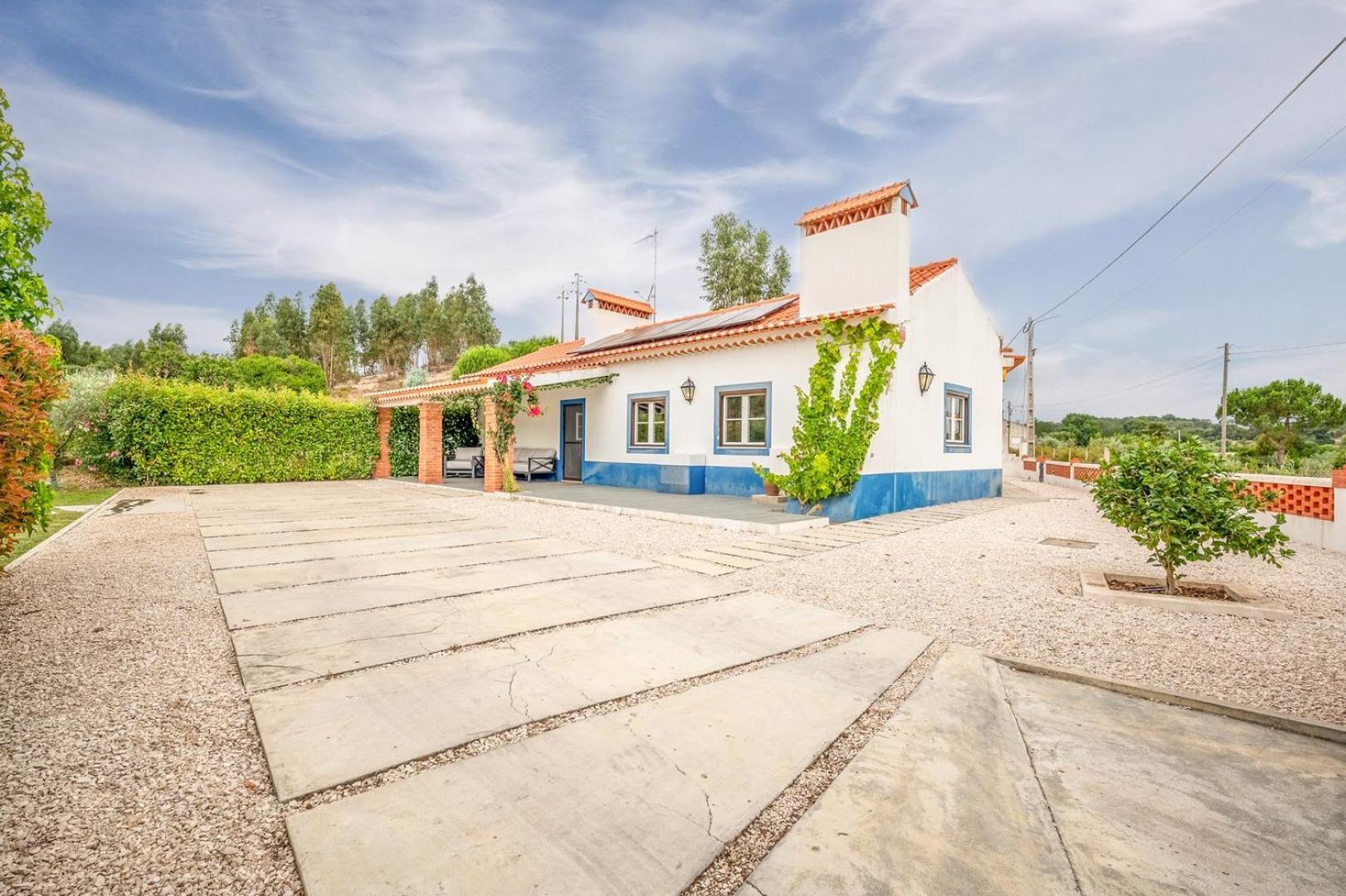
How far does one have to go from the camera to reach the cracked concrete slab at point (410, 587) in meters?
4.07

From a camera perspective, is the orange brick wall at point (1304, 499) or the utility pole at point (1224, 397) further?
the utility pole at point (1224, 397)

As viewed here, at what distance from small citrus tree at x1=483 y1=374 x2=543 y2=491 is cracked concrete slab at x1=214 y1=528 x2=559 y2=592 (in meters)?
5.62

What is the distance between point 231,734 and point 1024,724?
11.0 ft

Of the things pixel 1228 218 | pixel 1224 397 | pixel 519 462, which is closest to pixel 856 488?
pixel 519 462

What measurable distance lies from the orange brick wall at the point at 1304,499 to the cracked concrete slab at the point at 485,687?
808cm

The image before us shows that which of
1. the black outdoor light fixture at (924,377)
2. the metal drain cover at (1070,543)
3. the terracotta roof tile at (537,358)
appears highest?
the terracotta roof tile at (537,358)

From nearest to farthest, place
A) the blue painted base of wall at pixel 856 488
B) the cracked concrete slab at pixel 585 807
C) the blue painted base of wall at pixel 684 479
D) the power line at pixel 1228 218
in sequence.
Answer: the cracked concrete slab at pixel 585 807, the blue painted base of wall at pixel 856 488, the power line at pixel 1228 218, the blue painted base of wall at pixel 684 479

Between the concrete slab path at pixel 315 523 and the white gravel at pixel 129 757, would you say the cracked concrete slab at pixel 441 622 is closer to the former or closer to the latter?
the white gravel at pixel 129 757

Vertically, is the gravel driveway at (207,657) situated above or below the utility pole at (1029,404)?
below

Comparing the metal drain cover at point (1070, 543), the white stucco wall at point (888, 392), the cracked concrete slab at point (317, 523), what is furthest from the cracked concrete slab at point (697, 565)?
the metal drain cover at point (1070, 543)

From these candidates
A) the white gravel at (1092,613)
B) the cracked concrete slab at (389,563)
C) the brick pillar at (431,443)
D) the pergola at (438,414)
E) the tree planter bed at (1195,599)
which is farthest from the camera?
the brick pillar at (431,443)

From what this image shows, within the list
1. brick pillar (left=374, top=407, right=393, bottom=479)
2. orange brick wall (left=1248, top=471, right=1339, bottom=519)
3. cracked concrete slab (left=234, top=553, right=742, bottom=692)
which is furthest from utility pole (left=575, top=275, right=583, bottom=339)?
cracked concrete slab (left=234, top=553, right=742, bottom=692)

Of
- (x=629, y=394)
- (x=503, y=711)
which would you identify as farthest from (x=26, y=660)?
(x=629, y=394)

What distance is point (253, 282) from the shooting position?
5403cm
